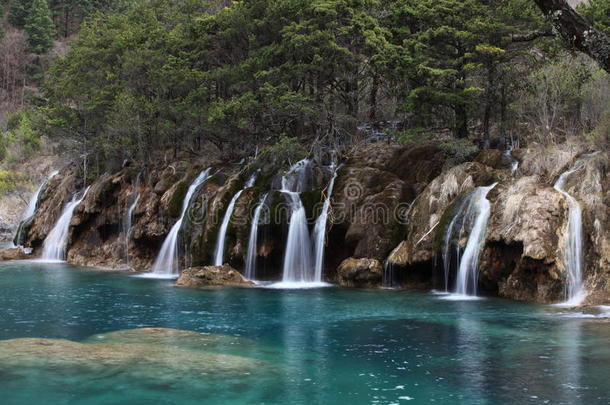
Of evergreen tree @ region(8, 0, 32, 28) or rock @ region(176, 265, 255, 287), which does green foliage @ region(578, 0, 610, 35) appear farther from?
evergreen tree @ region(8, 0, 32, 28)

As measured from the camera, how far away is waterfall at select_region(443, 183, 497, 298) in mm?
21473

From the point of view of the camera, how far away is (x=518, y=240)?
2005 centimetres

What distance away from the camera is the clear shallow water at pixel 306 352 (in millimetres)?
10891

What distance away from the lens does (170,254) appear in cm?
3081

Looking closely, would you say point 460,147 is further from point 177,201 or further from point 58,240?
point 58,240

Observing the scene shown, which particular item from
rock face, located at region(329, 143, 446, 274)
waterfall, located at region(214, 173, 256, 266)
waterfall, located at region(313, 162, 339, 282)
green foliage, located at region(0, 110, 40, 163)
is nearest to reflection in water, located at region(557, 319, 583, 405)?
rock face, located at region(329, 143, 446, 274)

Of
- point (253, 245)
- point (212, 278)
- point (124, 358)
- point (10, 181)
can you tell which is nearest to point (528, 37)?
point (124, 358)

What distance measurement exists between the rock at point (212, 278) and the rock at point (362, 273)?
3826 millimetres

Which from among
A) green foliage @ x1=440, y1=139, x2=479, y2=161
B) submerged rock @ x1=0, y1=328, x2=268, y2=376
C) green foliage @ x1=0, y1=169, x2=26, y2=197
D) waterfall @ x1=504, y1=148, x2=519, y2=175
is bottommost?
submerged rock @ x1=0, y1=328, x2=268, y2=376

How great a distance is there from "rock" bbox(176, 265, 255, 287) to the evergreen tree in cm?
7803

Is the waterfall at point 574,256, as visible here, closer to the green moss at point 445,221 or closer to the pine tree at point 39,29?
the green moss at point 445,221

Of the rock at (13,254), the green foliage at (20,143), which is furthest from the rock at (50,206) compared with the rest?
the green foliage at (20,143)

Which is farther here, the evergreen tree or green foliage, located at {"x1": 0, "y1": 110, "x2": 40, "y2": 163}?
the evergreen tree

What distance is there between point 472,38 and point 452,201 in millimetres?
7960
